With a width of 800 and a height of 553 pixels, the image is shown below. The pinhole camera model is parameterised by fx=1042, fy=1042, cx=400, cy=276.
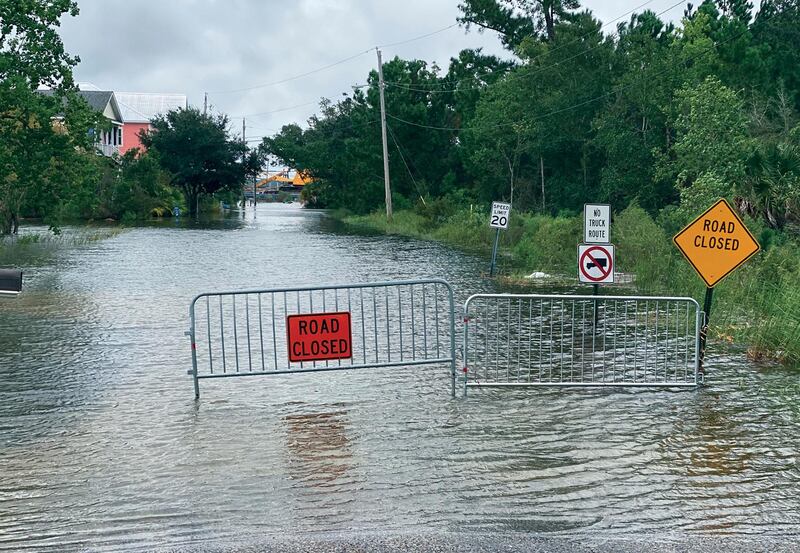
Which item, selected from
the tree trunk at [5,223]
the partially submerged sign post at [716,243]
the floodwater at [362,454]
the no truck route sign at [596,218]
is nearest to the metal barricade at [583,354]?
the floodwater at [362,454]

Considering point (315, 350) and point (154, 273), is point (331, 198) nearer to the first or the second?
point (154, 273)

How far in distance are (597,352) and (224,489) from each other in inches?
276

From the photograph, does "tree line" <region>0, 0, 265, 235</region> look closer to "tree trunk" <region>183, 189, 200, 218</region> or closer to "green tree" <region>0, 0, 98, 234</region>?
"green tree" <region>0, 0, 98, 234</region>

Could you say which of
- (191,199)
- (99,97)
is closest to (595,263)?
(191,199)

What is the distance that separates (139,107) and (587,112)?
73847 millimetres

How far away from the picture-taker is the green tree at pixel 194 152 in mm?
80000

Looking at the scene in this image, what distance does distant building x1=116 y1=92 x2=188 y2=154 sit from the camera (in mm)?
109062

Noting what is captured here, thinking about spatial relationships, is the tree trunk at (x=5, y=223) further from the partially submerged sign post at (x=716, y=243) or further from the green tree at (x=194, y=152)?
the green tree at (x=194, y=152)

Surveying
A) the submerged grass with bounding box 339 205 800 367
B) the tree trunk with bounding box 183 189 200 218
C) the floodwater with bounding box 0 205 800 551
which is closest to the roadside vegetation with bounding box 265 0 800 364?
the submerged grass with bounding box 339 205 800 367

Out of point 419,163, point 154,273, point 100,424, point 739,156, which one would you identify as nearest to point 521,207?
point 419,163

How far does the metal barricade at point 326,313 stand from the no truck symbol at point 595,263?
1.98 m

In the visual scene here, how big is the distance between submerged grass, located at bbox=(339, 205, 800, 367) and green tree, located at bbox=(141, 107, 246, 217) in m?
45.3

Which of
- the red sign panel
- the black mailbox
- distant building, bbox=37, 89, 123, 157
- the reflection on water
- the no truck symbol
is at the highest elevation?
distant building, bbox=37, 89, 123, 157

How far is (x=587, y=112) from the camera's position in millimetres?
50656
